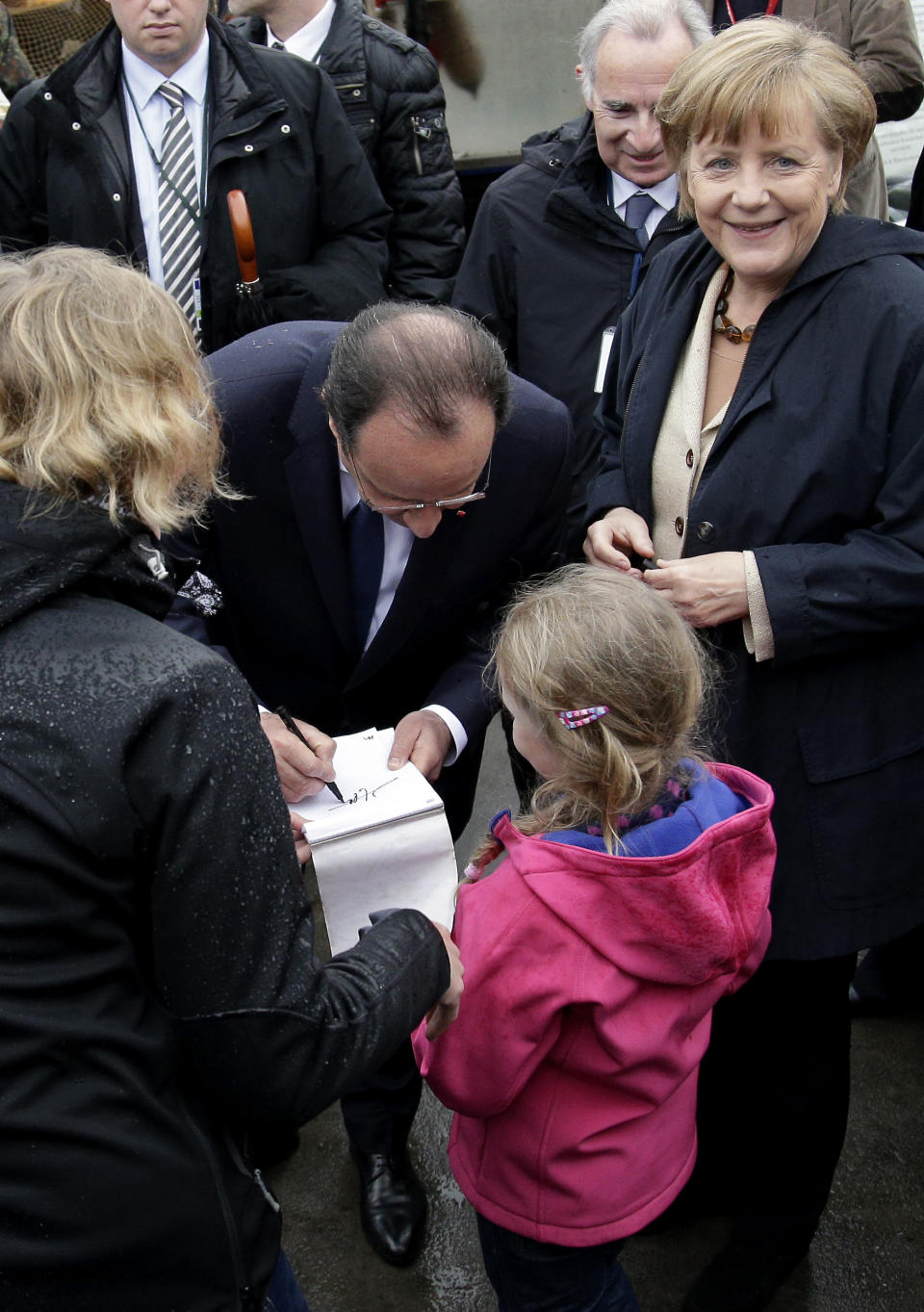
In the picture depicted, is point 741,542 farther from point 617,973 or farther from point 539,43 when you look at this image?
point 539,43

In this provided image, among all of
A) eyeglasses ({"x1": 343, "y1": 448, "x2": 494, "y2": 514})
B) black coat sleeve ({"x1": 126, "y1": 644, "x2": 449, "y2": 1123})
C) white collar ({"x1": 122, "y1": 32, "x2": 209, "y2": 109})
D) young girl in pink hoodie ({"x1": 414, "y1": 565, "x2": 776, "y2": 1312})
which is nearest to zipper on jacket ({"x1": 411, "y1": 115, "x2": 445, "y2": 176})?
white collar ({"x1": 122, "y1": 32, "x2": 209, "y2": 109})

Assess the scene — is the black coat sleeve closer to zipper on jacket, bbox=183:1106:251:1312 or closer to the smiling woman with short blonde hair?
zipper on jacket, bbox=183:1106:251:1312

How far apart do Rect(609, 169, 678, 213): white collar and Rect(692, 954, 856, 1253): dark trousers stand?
1.71 meters

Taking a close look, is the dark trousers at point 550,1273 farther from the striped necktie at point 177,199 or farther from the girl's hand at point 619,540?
the striped necktie at point 177,199

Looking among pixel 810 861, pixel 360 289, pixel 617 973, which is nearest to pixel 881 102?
pixel 360 289

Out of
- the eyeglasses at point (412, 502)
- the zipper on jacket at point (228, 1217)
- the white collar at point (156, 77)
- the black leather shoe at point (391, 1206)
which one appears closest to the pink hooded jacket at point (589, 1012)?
the zipper on jacket at point (228, 1217)

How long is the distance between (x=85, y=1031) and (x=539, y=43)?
5.41 meters

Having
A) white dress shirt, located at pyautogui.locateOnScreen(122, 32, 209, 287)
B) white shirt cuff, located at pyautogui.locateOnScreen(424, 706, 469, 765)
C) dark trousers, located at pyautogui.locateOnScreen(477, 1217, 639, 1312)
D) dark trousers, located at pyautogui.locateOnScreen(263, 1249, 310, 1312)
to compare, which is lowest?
dark trousers, located at pyautogui.locateOnScreen(477, 1217, 639, 1312)

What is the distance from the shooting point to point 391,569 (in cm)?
216

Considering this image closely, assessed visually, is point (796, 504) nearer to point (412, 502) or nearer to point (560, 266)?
point (412, 502)

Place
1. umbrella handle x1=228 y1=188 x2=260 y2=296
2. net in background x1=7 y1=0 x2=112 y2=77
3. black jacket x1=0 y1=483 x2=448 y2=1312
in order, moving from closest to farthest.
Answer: black jacket x1=0 y1=483 x2=448 y2=1312
umbrella handle x1=228 y1=188 x2=260 y2=296
net in background x1=7 y1=0 x2=112 y2=77

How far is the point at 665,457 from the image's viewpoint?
2.02 meters

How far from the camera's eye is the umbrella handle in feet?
9.49

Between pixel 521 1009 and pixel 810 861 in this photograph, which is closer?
pixel 521 1009
